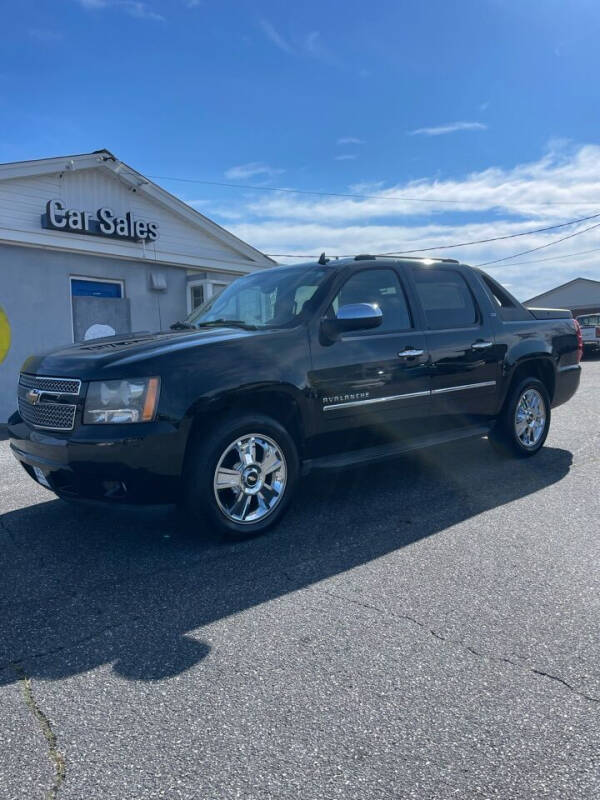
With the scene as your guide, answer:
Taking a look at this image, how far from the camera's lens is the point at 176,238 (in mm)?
14086

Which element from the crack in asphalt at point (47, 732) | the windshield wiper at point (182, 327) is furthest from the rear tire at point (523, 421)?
the crack in asphalt at point (47, 732)

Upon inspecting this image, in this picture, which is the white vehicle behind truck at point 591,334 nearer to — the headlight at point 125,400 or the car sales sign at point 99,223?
the car sales sign at point 99,223

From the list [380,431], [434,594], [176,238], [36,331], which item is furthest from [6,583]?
[176,238]

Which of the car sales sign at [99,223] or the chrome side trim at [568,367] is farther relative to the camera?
the car sales sign at [99,223]

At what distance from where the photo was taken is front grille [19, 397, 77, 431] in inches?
153

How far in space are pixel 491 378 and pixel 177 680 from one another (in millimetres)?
4141

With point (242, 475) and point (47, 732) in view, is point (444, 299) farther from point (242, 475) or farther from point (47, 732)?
point (47, 732)

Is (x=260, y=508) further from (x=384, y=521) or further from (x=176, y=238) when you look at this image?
(x=176, y=238)

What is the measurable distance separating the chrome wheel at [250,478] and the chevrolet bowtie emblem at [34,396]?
4.03 ft

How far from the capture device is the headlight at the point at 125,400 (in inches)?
148

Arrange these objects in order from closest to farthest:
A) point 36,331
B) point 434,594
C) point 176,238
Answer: point 434,594 < point 36,331 < point 176,238

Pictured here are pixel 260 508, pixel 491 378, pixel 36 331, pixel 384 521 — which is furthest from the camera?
pixel 36 331

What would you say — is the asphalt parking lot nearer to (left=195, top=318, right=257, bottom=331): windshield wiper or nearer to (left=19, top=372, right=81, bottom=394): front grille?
(left=19, top=372, right=81, bottom=394): front grille

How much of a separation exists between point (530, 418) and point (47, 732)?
207 inches
